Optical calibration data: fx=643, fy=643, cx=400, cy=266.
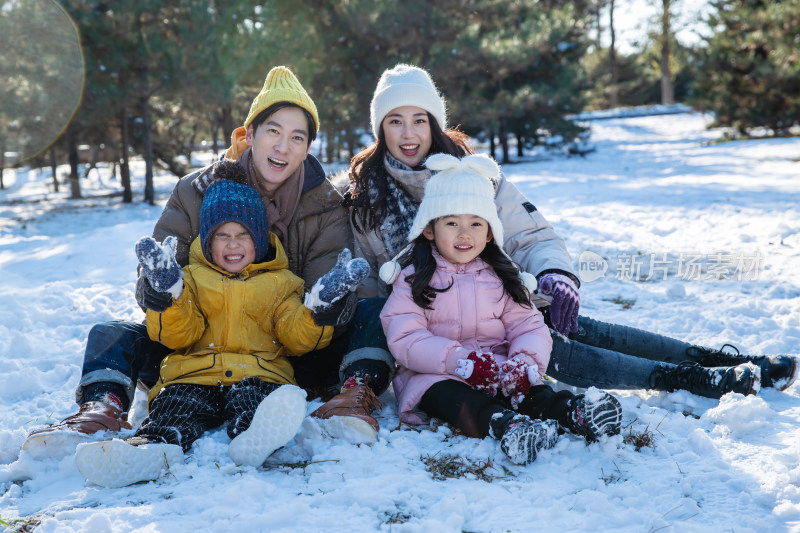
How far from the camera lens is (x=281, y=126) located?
3.17 metres

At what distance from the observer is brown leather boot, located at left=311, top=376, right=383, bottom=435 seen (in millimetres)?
2498

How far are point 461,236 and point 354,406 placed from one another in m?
0.86

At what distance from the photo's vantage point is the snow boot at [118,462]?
2066 millimetres

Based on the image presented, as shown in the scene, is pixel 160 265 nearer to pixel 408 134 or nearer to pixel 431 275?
pixel 431 275

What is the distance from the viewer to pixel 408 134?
332 cm

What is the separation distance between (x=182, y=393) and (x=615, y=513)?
66.0 inches

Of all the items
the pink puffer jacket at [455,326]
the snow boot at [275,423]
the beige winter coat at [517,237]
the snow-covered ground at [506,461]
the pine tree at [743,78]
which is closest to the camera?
the snow-covered ground at [506,461]

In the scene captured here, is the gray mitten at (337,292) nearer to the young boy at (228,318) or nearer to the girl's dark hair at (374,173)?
the young boy at (228,318)

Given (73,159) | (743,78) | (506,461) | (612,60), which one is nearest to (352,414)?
(506,461)

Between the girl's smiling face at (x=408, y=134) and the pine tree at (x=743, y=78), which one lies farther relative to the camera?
the pine tree at (x=743, y=78)

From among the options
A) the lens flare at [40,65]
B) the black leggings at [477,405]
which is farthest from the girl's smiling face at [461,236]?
the lens flare at [40,65]

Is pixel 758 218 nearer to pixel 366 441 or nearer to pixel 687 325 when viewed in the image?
pixel 687 325

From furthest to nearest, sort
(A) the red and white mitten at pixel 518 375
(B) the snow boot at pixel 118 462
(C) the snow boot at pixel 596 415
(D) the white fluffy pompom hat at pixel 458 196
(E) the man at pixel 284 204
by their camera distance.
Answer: (E) the man at pixel 284 204 → (D) the white fluffy pompom hat at pixel 458 196 → (A) the red and white mitten at pixel 518 375 → (C) the snow boot at pixel 596 415 → (B) the snow boot at pixel 118 462

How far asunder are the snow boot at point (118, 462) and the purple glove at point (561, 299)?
170cm
